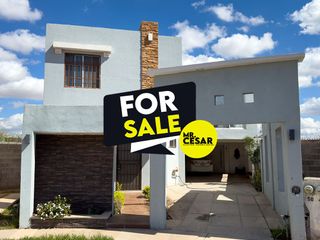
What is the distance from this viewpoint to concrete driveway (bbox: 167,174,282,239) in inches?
330

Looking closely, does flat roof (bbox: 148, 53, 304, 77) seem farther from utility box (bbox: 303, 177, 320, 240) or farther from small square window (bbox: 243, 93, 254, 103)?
utility box (bbox: 303, 177, 320, 240)

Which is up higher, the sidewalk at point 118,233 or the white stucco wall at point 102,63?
the white stucco wall at point 102,63

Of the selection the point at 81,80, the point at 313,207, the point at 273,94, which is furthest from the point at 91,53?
the point at 313,207

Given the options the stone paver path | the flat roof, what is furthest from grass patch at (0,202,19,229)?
the flat roof

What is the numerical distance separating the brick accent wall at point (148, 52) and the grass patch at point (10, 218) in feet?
26.7

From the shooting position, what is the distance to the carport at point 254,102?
7520mm

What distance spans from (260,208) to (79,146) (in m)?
6.89

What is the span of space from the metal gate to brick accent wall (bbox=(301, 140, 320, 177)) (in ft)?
23.3

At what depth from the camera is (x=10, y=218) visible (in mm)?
9406

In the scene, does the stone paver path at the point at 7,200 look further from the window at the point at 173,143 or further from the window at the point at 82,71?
the window at the point at 173,143

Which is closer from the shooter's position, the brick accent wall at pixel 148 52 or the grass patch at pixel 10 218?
the grass patch at pixel 10 218

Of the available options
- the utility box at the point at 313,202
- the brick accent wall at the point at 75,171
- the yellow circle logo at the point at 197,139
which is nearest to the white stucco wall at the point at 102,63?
the brick accent wall at the point at 75,171

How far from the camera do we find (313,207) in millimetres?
7066

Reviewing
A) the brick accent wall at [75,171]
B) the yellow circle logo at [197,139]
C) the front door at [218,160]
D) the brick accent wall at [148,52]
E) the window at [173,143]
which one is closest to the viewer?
the yellow circle logo at [197,139]
